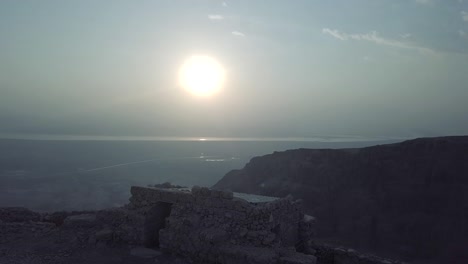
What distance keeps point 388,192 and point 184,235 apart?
24.2 meters

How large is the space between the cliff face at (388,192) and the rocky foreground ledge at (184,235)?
15740 millimetres

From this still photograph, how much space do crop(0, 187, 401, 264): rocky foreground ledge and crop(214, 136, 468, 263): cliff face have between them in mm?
15740

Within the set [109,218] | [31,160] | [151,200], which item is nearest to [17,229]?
[109,218]

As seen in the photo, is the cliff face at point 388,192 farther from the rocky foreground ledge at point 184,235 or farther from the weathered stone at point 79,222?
the weathered stone at point 79,222

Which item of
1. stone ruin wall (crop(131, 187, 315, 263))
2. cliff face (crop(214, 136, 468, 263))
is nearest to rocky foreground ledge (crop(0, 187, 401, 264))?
stone ruin wall (crop(131, 187, 315, 263))

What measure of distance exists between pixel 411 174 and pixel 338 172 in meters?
5.44

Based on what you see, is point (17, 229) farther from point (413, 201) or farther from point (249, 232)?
point (413, 201)

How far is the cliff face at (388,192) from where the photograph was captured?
24547mm

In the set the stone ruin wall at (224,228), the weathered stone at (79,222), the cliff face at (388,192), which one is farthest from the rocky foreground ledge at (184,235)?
the cliff face at (388,192)

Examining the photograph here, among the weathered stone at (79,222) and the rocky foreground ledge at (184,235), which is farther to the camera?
the weathered stone at (79,222)

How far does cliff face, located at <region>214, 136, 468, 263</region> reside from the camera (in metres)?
24.5

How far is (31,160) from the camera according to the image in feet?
202

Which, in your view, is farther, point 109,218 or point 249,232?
point 109,218

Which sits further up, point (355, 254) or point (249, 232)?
point (249, 232)
